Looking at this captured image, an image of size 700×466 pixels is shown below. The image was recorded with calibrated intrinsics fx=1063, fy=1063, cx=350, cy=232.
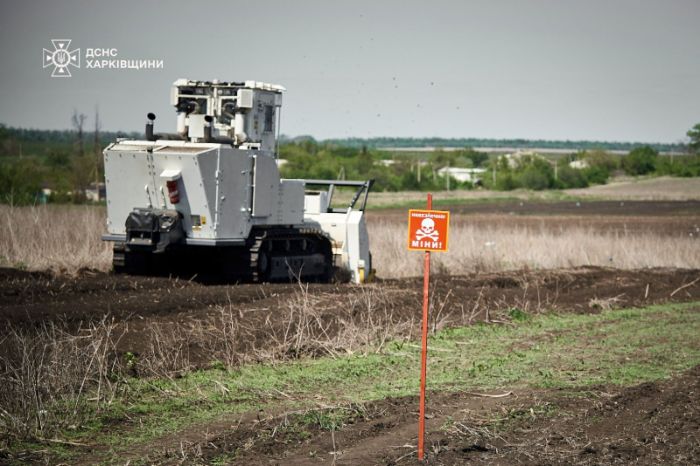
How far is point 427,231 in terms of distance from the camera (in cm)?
904

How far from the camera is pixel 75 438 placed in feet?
30.6

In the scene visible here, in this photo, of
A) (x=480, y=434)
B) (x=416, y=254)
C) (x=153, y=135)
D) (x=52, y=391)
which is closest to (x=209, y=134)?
(x=153, y=135)

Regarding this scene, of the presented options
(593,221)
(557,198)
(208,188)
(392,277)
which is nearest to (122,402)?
(208,188)

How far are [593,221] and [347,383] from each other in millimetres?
42101

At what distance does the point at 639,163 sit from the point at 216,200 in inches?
4101

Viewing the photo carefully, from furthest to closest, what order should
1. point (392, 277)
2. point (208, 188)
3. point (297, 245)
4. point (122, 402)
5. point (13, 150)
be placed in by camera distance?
point (13, 150), point (392, 277), point (297, 245), point (208, 188), point (122, 402)

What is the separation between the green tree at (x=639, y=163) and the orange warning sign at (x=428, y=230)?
370ft

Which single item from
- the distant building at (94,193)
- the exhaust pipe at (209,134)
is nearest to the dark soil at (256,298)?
the exhaust pipe at (209,134)

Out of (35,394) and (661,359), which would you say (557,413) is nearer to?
(661,359)

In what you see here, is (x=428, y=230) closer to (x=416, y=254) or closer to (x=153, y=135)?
(x=153, y=135)

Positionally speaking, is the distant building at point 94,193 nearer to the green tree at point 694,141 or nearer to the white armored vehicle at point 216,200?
the white armored vehicle at point 216,200

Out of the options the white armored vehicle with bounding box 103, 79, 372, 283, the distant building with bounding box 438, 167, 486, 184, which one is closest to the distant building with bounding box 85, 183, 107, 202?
the white armored vehicle with bounding box 103, 79, 372, 283

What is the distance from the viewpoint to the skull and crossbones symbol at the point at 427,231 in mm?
9023

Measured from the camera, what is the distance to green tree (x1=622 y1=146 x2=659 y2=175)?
118375 millimetres
